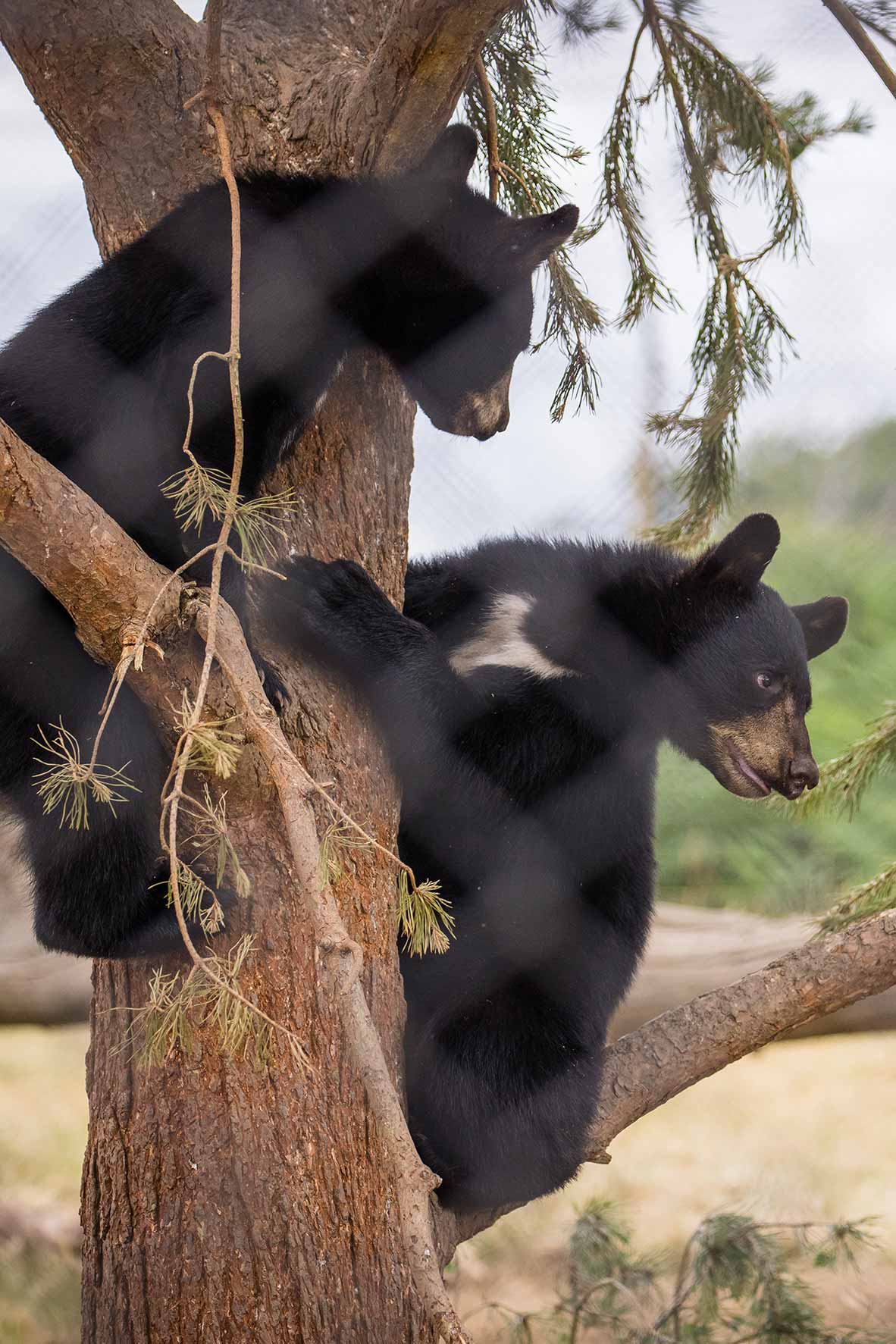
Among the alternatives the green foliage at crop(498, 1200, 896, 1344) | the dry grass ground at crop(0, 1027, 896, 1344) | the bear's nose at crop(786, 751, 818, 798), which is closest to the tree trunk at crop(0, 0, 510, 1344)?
the bear's nose at crop(786, 751, 818, 798)

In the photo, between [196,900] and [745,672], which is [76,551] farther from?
[745,672]

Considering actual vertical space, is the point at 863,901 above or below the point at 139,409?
above

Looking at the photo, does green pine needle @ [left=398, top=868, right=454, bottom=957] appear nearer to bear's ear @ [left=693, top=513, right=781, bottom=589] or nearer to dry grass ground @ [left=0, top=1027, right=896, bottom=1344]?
bear's ear @ [left=693, top=513, right=781, bottom=589]

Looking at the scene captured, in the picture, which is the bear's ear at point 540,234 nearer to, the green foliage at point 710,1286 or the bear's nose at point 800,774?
the bear's nose at point 800,774

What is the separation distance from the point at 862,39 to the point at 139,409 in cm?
144

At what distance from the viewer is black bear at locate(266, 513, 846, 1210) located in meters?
2.24

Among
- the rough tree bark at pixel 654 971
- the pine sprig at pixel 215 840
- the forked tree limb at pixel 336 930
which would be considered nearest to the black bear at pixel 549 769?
the forked tree limb at pixel 336 930

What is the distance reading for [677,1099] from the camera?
18.1 feet

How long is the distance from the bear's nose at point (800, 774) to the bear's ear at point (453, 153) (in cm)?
136

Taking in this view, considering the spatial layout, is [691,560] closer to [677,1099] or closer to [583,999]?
[583,999]

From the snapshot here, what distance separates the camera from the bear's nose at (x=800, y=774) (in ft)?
7.91

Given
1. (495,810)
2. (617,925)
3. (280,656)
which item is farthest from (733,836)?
(280,656)

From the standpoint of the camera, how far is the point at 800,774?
2412 mm

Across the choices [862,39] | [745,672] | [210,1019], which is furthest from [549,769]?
[862,39]
